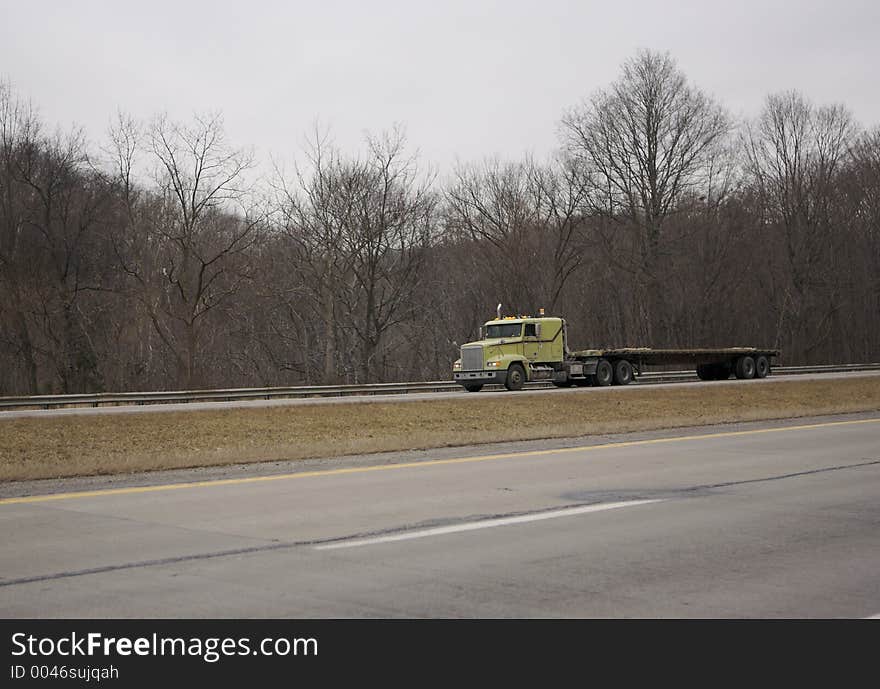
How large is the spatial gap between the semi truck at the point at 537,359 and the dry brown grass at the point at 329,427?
532 centimetres

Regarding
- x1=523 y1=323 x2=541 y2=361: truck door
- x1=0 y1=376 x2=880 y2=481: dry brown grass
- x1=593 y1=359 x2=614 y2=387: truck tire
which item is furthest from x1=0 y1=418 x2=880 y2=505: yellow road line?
x1=593 y1=359 x2=614 y2=387: truck tire

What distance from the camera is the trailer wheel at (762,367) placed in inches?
1881

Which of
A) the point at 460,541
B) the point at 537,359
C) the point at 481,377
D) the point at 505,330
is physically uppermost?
the point at 505,330

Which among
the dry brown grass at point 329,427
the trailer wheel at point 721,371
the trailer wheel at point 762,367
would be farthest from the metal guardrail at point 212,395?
the dry brown grass at point 329,427

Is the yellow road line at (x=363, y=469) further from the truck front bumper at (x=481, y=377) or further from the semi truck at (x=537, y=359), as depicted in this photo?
the semi truck at (x=537, y=359)

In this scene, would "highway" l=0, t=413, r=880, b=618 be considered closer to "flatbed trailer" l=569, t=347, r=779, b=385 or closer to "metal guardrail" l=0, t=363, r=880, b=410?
"metal guardrail" l=0, t=363, r=880, b=410

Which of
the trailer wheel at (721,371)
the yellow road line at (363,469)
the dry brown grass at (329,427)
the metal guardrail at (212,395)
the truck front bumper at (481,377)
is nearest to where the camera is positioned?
the yellow road line at (363,469)

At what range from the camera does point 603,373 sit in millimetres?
41344

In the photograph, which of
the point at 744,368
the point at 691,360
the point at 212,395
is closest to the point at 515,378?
the point at 691,360

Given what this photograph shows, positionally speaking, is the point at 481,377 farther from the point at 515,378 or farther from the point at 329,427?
the point at 329,427

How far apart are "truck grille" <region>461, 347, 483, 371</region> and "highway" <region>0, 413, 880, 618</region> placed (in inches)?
901

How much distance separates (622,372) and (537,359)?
4.64m

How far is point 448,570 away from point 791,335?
62210 millimetres
